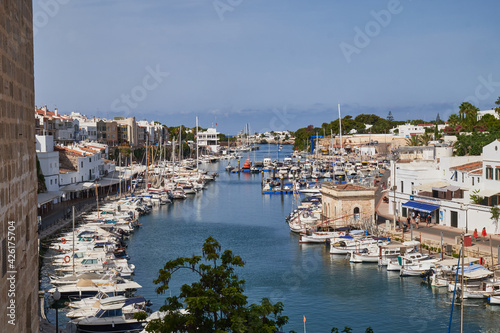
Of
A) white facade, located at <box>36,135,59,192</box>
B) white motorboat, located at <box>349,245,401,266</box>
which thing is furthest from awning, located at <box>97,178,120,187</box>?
white motorboat, located at <box>349,245,401,266</box>

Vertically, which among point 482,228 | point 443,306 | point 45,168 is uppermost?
point 45,168

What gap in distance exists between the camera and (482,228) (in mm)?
41844

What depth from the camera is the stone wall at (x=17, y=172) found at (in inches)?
435

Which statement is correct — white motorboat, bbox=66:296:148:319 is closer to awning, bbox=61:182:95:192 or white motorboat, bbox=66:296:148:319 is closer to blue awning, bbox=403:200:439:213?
blue awning, bbox=403:200:439:213

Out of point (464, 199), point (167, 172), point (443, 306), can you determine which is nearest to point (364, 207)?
point (464, 199)

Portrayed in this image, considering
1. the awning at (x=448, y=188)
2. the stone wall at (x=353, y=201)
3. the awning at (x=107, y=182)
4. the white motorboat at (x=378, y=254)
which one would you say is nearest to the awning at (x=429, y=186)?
the awning at (x=448, y=188)

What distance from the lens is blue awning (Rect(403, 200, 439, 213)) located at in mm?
46634

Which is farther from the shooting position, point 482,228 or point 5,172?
point 482,228

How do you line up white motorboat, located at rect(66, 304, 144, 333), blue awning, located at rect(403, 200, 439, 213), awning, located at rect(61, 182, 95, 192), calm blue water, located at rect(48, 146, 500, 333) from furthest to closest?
1. awning, located at rect(61, 182, 95, 192)
2. blue awning, located at rect(403, 200, 439, 213)
3. calm blue water, located at rect(48, 146, 500, 333)
4. white motorboat, located at rect(66, 304, 144, 333)

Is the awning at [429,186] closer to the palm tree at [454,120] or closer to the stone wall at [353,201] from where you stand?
the stone wall at [353,201]

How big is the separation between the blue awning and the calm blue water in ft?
26.3

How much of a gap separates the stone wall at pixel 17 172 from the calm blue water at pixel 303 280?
56.7 ft

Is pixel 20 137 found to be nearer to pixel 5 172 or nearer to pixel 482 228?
pixel 5 172

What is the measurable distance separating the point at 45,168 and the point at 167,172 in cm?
4924
